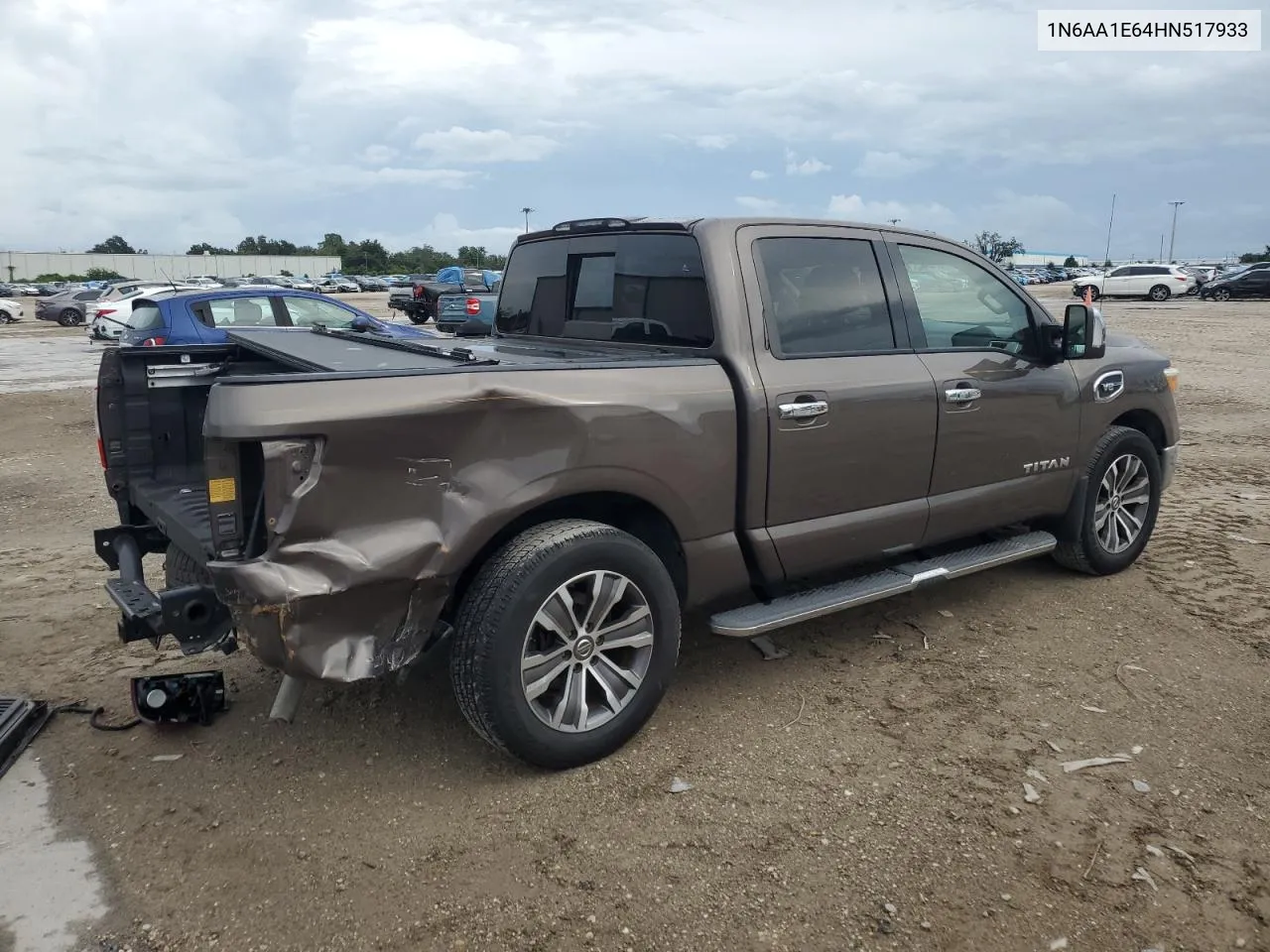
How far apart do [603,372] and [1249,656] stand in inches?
126

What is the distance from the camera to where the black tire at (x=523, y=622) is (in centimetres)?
307

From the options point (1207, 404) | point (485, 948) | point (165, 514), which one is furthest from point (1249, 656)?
point (1207, 404)

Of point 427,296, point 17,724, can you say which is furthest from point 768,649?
point 427,296

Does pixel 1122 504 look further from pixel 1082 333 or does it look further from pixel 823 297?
pixel 823 297

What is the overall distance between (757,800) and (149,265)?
106m

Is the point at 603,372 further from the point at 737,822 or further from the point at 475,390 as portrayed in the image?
the point at 737,822

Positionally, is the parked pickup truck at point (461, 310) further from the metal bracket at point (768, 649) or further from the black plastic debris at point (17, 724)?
the black plastic debris at point (17, 724)

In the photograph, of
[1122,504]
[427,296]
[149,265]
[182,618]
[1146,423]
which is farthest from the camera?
[149,265]

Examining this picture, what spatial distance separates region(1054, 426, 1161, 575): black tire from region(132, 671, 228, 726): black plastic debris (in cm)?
423

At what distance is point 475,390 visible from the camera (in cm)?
301

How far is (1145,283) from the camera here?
39281 mm

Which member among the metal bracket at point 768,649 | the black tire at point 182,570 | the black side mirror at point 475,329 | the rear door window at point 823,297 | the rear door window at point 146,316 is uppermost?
the rear door window at point 823,297

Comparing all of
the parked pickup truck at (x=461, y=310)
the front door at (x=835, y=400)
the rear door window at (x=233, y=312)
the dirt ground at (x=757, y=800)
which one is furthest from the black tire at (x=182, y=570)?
the rear door window at (x=233, y=312)

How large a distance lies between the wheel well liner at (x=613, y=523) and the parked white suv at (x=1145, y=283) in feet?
128
